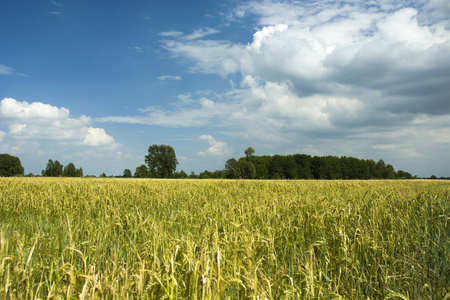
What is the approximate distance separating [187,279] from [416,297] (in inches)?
90.2

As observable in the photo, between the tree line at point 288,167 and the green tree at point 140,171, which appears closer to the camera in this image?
the tree line at point 288,167

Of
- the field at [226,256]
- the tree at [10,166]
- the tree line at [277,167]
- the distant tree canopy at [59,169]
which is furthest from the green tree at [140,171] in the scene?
the field at [226,256]

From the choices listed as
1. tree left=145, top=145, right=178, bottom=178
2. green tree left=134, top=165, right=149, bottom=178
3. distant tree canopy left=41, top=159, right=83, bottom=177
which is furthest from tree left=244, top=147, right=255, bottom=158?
distant tree canopy left=41, top=159, right=83, bottom=177

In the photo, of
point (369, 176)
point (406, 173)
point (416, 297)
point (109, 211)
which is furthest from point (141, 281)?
point (406, 173)

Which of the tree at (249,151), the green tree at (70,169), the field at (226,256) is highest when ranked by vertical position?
the tree at (249,151)

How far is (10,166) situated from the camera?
69500mm

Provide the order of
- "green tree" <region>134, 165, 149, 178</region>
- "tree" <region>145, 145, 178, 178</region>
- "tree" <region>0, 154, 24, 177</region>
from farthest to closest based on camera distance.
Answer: "green tree" <region>134, 165, 149, 178</region>
"tree" <region>145, 145, 178, 178</region>
"tree" <region>0, 154, 24, 177</region>

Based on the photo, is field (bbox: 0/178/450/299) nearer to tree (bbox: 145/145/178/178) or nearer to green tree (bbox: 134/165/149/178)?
tree (bbox: 145/145/178/178)

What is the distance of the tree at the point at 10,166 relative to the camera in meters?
68.1

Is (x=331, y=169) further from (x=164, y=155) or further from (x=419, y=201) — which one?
(x=419, y=201)

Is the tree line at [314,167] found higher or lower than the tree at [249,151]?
lower

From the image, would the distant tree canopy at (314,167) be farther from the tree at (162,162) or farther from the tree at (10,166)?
the tree at (10,166)

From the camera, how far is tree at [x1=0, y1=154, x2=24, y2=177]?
6806 centimetres

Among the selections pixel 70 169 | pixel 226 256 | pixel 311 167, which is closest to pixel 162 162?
pixel 70 169
